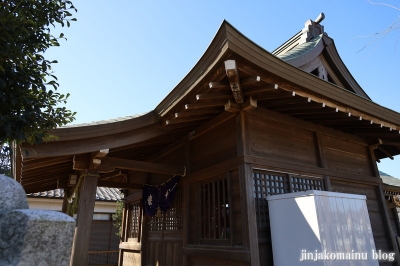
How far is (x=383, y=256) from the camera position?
5.72 meters

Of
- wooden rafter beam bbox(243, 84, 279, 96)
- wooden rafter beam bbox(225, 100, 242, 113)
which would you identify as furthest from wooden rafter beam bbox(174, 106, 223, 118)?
wooden rafter beam bbox(243, 84, 279, 96)

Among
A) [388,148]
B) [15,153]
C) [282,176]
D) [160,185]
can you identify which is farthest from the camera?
[388,148]

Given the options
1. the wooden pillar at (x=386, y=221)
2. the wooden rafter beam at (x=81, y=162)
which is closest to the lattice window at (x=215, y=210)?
the wooden rafter beam at (x=81, y=162)

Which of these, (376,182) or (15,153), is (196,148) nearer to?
(15,153)

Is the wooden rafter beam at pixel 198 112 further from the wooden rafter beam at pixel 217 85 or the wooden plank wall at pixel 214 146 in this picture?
the wooden rafter beam at pixel 217 85

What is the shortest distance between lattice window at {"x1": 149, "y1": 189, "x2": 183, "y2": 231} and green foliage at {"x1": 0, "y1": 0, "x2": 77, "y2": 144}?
3.65 m

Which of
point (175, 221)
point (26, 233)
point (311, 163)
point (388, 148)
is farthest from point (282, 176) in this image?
point (388, 148)

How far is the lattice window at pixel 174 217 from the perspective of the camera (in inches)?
239

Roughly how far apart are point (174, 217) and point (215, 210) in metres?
1.78

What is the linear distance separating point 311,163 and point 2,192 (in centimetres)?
500

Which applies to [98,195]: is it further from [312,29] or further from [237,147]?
[312,29]

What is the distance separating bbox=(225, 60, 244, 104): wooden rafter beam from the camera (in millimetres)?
3482

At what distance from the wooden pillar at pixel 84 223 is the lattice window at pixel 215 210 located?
1998 mm

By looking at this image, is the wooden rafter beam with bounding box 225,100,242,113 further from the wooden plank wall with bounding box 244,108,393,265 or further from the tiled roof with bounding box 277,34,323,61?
the tiled roof with bounding box 277,34,323,61
